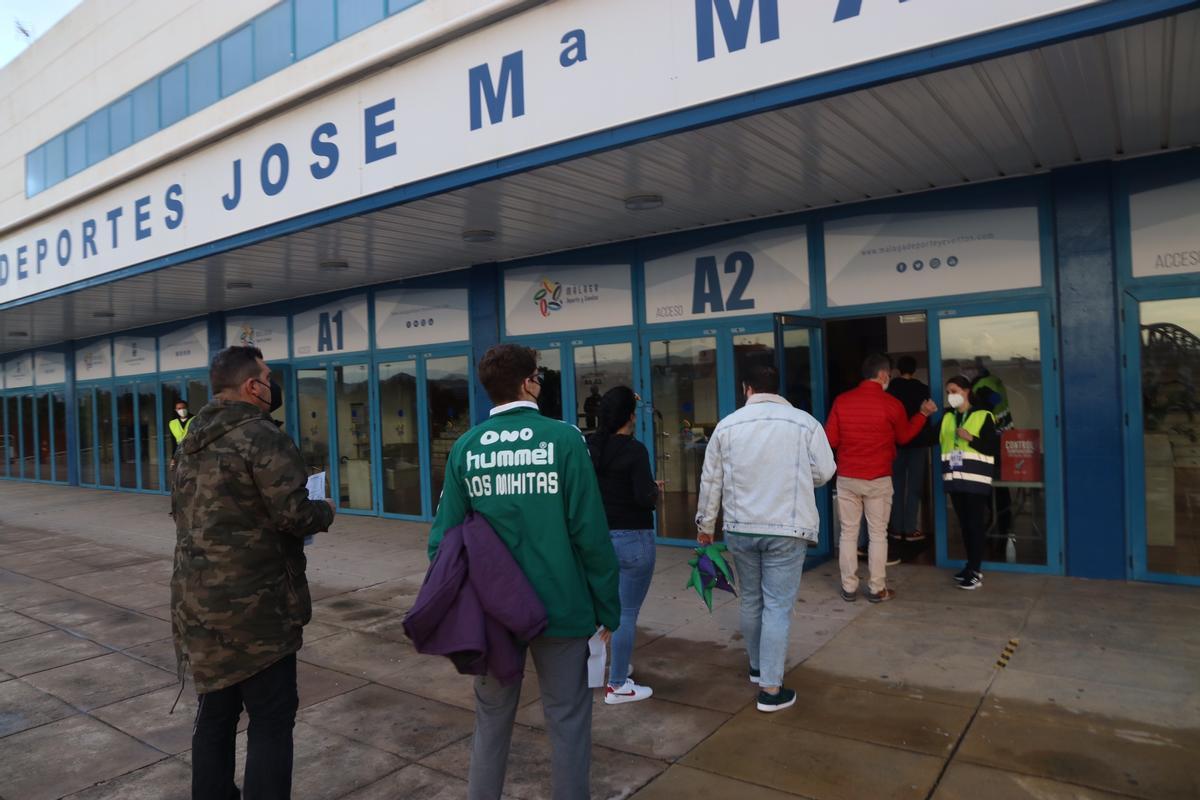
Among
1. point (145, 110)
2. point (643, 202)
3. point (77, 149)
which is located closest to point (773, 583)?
point (643, 202)

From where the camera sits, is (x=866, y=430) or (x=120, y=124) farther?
(x=120, y=124)

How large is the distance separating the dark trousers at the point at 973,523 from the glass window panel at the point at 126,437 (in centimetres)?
1650

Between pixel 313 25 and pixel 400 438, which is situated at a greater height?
pixel 313 25

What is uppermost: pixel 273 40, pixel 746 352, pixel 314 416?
pixel 273 40

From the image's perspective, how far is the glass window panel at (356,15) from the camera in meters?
7.82

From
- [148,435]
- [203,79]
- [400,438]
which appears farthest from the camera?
[148,435]

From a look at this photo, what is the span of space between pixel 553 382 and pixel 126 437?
12380mm

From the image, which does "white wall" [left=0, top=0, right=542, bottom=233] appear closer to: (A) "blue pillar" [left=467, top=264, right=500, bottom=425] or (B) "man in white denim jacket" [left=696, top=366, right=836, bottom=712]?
(A) "blue pillar" [left=467, top=264, right=500, bottom=425]

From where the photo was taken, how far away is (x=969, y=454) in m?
6.14

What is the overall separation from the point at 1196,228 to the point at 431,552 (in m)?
6.11

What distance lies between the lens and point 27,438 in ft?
66.4

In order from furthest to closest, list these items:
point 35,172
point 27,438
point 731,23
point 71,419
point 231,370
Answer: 1. point 27,438
2. point 71,419
3. point 35,172
4. point 731,23
5. point 231,370

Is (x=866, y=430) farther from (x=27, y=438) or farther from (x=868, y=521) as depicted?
(x=27, y=438)

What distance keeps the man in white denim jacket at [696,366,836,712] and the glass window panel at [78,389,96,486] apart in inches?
727
